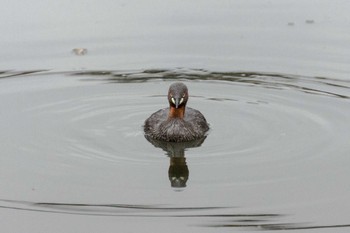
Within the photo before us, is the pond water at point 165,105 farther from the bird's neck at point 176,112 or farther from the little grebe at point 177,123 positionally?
the bird's neck at point 176,112

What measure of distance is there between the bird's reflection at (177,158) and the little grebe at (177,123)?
0.31 ft

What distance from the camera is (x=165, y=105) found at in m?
15.4

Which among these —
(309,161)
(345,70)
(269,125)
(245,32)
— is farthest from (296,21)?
(309,161)

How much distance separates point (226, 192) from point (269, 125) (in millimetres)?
2745

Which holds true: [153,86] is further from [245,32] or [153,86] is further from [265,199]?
[265,199]

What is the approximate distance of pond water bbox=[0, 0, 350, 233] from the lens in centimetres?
1108

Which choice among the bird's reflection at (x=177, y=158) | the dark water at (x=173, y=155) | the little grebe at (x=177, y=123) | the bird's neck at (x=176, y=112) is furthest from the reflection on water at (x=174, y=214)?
the bird's neck at (x=176, y=112)

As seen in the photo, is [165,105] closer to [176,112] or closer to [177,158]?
[176,112]

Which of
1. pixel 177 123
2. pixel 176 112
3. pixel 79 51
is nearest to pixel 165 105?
pixel 176 112

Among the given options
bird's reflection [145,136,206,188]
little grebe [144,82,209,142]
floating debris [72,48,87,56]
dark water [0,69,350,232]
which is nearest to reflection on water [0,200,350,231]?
dark water [0,69,350,232]

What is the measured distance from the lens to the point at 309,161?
12664 mm

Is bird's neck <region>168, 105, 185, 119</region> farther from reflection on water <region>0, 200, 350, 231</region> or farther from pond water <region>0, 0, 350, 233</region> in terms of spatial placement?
reflection on water <region>0, 200, 350, 231</region>

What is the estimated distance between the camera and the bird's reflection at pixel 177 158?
40.2ft

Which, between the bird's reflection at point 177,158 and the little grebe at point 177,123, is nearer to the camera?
the bird's reflection at point 177,158
